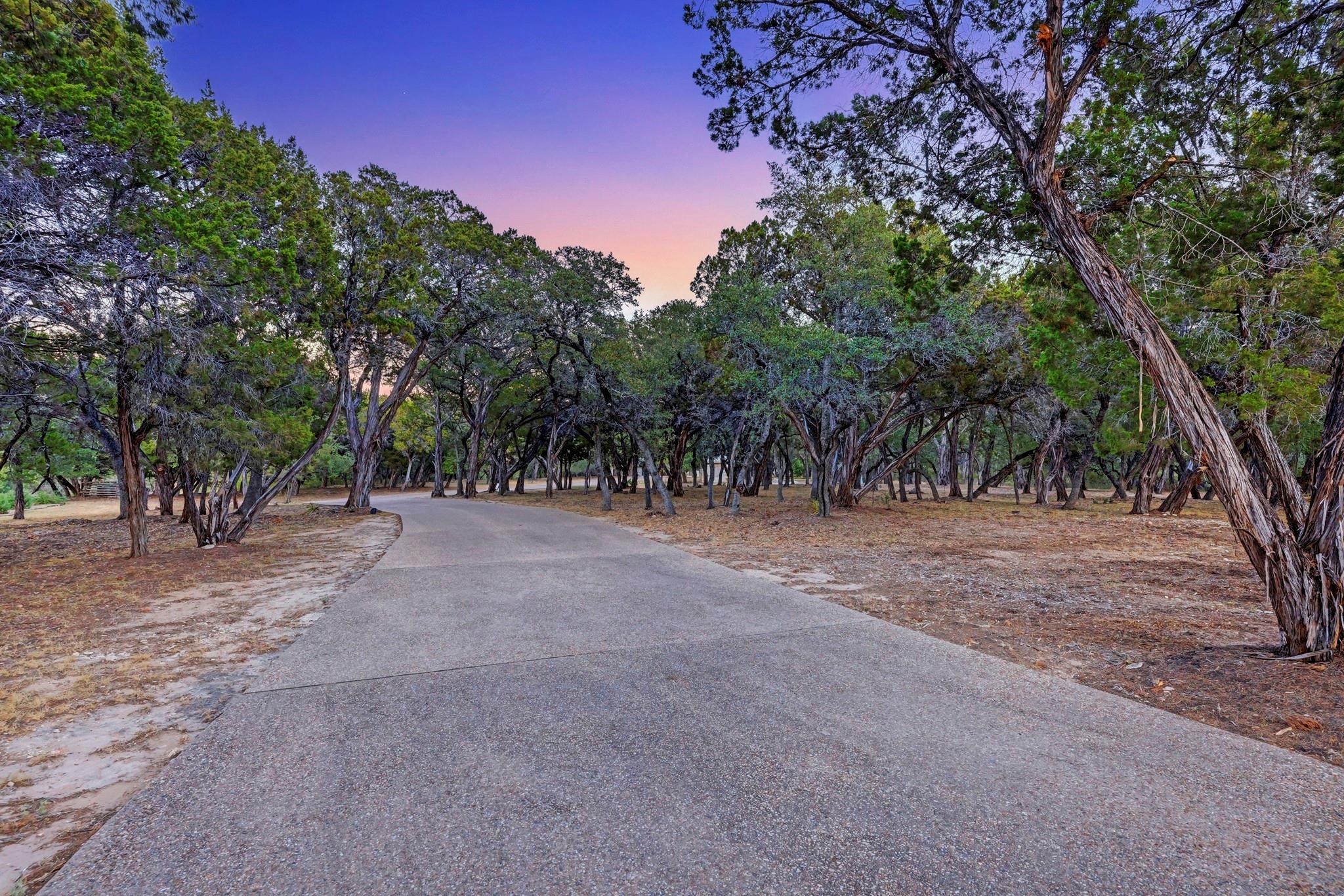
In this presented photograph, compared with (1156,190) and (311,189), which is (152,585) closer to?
(311,189)

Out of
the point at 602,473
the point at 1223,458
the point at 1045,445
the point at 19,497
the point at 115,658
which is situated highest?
the point at 1045,445

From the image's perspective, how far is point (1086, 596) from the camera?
6.70m

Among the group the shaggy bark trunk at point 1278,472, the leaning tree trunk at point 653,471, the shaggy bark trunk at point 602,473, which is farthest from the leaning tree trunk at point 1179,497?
the shaggy bark trunk at point 602,473

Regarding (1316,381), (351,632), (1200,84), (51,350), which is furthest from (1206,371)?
(51,350)

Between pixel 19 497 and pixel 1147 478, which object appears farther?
pixel 19 497

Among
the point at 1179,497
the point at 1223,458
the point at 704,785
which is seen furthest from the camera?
the point at 1179,497

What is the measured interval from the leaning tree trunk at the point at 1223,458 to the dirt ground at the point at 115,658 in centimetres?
704

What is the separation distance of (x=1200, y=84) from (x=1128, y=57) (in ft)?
2.46

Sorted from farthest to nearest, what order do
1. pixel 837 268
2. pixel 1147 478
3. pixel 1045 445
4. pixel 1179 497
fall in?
pixel 1045 445 → pixel 1147 478 → pixel 1179 497 → pixel 837 268

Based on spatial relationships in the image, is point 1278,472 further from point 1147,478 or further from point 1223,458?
point 1147,478

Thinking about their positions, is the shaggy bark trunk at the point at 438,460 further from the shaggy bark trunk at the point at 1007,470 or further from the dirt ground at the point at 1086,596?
the shaggy bark trunk at the point at 1007,470

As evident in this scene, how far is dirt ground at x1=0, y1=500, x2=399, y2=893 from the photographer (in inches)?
→ 104

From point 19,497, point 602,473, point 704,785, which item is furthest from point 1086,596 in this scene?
point 19,497

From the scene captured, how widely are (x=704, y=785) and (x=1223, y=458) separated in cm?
459
